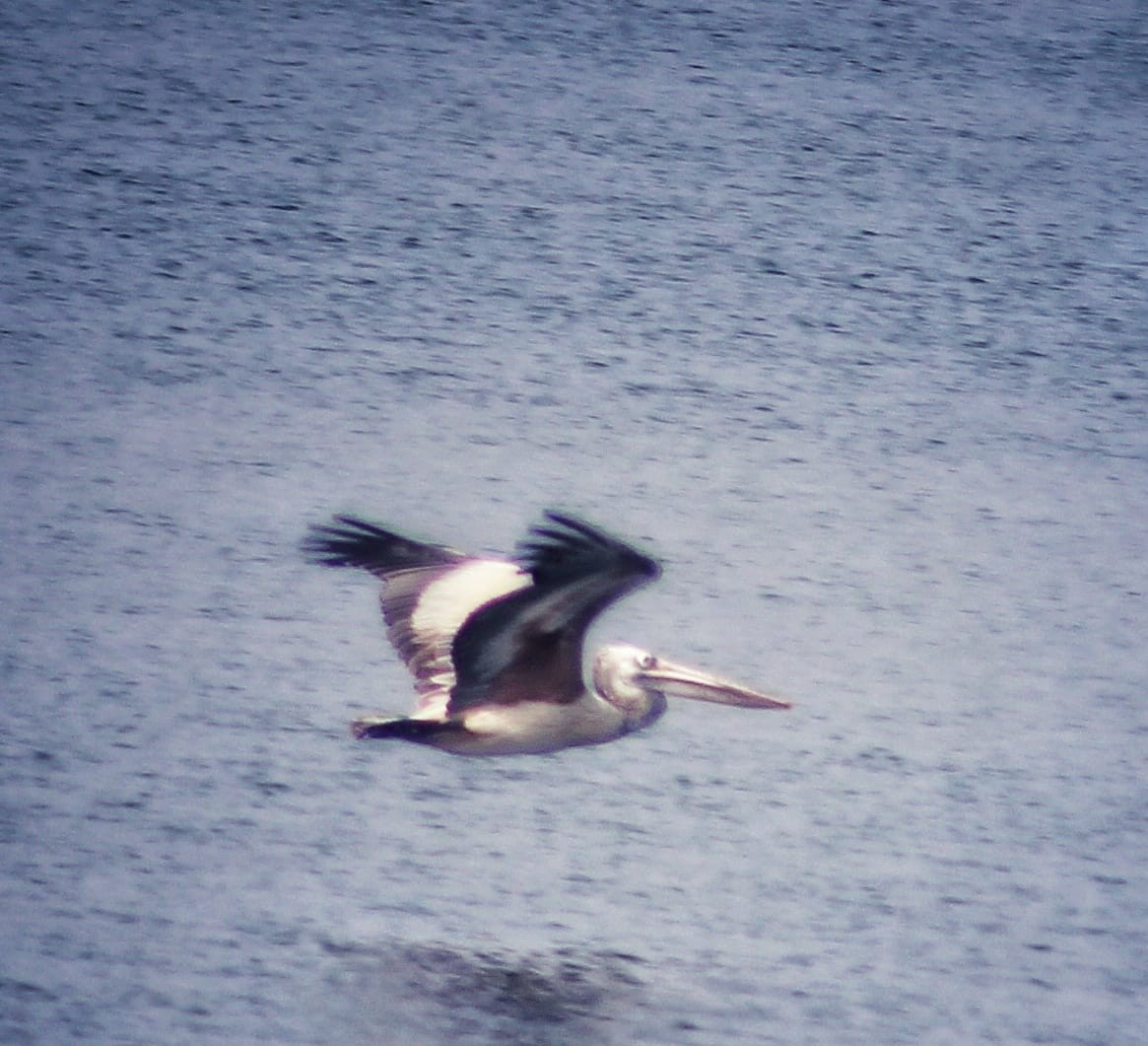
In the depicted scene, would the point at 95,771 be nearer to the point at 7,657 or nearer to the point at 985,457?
the point at 7,657

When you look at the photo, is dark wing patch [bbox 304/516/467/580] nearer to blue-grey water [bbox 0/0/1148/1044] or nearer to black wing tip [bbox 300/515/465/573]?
black wing tip [bbox 300/515/465/573]

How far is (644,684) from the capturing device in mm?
3596

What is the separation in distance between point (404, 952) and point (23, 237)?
270 cm

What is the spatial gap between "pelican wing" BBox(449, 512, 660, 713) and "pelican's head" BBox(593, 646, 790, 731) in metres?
0.24

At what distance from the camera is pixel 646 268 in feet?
16.9

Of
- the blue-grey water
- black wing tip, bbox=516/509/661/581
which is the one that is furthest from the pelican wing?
the blue-grey water

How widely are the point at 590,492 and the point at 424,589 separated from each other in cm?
116

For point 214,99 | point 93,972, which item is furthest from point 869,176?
point 93,972

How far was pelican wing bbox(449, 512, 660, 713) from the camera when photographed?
2.88 meters

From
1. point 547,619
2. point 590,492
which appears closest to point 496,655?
point 547,619

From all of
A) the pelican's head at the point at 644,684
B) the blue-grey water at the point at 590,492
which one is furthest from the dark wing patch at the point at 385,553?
the blue-grey water at the point at 590,492

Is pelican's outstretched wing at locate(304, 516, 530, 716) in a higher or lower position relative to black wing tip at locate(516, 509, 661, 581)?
lower

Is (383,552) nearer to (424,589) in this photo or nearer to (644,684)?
(424,589)

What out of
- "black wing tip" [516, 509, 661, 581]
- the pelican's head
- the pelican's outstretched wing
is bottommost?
the pelican's head
